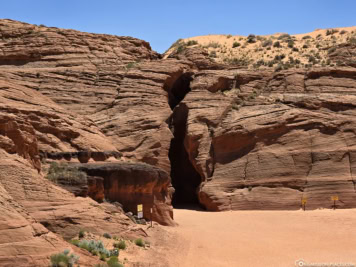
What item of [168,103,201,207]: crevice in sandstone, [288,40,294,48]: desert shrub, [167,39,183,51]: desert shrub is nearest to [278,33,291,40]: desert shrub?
[288,40,294,48]: desert shrub

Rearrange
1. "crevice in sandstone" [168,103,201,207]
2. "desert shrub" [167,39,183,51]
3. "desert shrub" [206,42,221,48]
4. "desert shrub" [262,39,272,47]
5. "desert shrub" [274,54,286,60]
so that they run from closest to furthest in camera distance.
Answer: "crevice in sandstone" [168,103,201,207]
"desert shrub" [274,54,286,60]
"desert shrub" [262,39,272,47]
"desert shrub" [206,42,221,48]
"desert shrub" [167,39,183,51]

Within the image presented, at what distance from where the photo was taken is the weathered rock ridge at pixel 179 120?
23.9 m

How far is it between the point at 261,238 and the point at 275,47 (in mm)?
32499

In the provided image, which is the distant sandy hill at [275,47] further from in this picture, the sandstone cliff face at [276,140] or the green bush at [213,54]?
the sandstone cliff face at [276,140]

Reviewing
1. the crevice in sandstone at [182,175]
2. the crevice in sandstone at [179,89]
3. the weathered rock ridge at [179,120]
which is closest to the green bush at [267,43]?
the weathered rock ridge at [179,120]

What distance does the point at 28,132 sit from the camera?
1752 centimetres

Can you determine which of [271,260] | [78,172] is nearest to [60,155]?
[78,172]

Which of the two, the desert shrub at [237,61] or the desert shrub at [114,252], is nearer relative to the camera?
the desert shrub at [114,252]

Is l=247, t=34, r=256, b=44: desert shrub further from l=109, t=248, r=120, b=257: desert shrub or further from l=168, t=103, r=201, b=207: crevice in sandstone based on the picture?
l=109, t=248, r=120, b=257: desert shrub

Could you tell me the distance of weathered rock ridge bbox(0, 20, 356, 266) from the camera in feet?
78.5

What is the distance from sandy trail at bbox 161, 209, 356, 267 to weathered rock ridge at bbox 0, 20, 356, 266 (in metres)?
1.89

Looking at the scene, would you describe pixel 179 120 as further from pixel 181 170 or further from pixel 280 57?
pixel 280 57

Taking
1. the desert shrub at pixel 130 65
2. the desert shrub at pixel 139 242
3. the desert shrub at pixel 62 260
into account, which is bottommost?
the desert shrub at pixel 139 242

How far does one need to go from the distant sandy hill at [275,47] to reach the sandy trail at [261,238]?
17150mm
